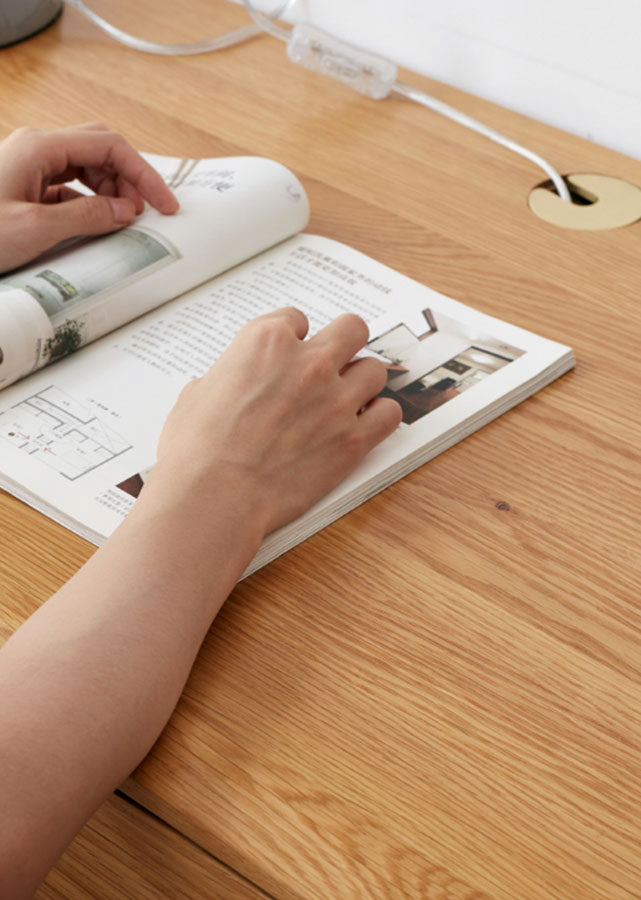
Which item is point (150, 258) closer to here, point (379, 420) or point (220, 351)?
point (220, 351)

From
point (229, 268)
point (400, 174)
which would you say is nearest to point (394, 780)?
point (229, 268)

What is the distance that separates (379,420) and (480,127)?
50 centimetres

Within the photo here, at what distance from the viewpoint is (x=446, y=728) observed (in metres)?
0.53

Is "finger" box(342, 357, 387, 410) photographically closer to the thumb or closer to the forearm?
the forearm

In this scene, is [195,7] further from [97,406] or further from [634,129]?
[97,406]

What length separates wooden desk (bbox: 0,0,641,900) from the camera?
486mm

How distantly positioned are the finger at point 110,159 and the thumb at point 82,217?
0.03m

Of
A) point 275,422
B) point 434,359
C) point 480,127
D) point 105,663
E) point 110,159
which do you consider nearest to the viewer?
point 105,663

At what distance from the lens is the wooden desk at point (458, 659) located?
1.60 ft

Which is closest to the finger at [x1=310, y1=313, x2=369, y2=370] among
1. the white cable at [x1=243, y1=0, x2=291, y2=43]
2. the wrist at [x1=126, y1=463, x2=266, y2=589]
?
the wrist at [x1=126, y1=463, x2=266, y2=589]

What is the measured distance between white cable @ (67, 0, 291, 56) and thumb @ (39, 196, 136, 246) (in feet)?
1.37

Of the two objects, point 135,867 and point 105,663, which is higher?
point 105,663

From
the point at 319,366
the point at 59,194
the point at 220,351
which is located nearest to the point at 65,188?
the point at 59,194

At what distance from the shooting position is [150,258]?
0.81m
